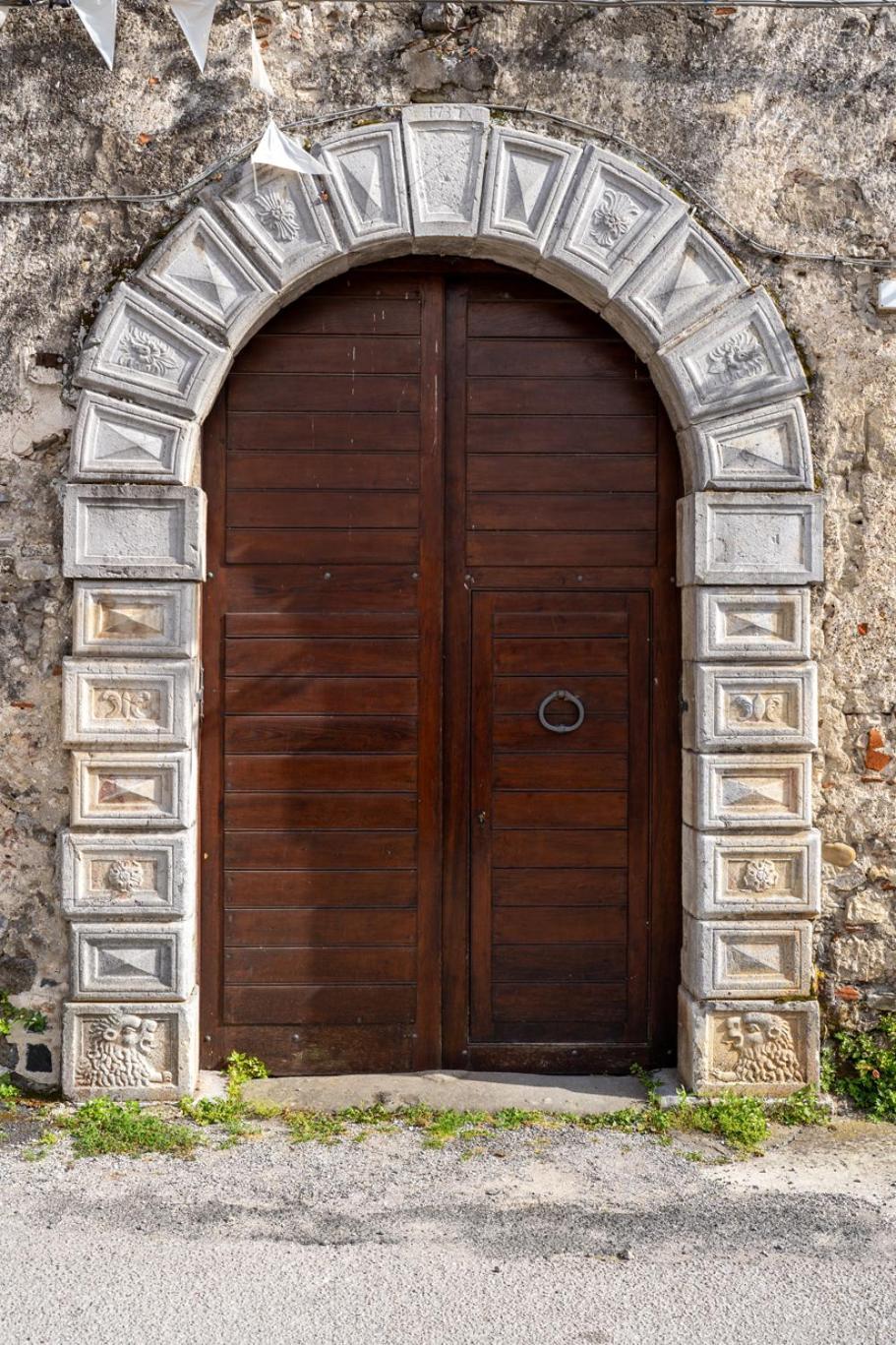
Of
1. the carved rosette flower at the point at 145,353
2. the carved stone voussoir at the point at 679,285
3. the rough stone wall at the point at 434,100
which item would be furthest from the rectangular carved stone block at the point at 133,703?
the carved stone voussoir at the point at 679,285

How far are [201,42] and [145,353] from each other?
990mm

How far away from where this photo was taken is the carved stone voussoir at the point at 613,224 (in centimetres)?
371

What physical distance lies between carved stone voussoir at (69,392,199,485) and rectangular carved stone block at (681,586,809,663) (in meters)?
1.80

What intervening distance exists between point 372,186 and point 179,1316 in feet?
10.9

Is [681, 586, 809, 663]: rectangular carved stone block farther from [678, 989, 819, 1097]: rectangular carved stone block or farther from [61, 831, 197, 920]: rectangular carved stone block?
[61, 831, 197, 920]: rectangular carved stone block

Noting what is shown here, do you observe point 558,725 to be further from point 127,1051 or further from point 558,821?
point 127,1051

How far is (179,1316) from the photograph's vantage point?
8.72 ft

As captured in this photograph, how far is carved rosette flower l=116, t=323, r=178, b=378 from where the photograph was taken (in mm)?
3682

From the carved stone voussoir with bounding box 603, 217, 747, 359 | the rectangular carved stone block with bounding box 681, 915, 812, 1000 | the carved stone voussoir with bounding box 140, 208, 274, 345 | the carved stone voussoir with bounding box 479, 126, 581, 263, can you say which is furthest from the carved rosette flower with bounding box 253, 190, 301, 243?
the rectangular carved stone block with bounding box 681, 915, 812, 1000

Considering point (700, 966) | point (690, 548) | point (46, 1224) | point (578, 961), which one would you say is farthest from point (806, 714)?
point (46, 1224)

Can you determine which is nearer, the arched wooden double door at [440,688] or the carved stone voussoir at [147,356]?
the carved stone voussoir at [147,356]

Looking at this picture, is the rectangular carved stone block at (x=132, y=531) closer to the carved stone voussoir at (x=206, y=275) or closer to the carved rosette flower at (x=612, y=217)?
the carved stone voussoir at (x=206, y=275)

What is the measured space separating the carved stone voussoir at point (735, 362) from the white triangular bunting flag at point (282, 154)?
51.0 inches

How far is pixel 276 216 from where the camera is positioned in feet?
12.1
